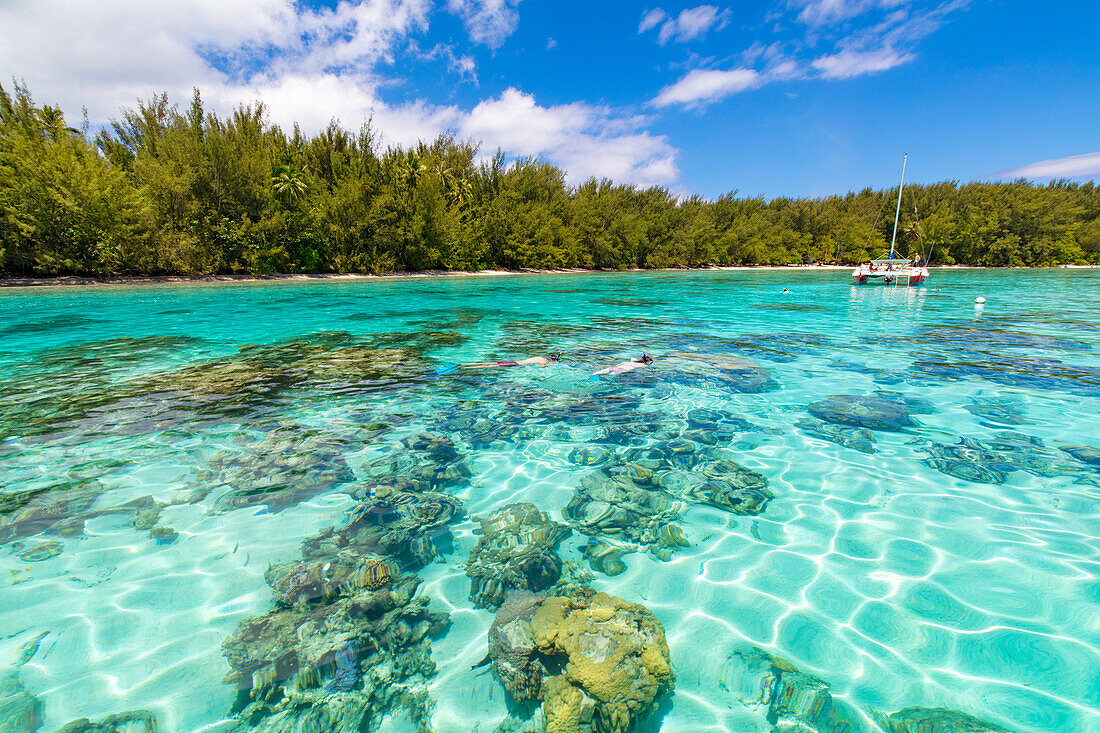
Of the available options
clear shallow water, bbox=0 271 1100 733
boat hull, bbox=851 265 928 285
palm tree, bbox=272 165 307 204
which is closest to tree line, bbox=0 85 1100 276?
palm tree, bbox=272 165 307 204

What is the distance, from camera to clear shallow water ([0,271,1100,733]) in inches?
88.5

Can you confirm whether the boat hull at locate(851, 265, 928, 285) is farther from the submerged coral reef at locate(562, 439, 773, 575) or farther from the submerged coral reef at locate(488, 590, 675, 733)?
the submerged coral reef at locate(488, 590, 675, 733)

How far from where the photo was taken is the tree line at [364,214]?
2403 cm

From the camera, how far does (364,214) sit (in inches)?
1342

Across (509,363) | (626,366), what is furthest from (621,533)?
(509,363)

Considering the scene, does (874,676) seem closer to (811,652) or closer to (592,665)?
(811,652)

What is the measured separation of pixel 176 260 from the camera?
26.8 metres

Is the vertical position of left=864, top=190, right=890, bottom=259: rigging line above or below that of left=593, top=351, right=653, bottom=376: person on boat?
above

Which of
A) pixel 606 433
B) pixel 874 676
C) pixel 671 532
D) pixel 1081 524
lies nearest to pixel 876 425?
pixel 1081 524

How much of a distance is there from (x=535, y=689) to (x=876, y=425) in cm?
515

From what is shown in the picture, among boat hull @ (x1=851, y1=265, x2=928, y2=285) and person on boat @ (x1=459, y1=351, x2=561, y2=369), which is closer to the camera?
person on boat @ (x1=459, y1=351, x2=561, y2=369)

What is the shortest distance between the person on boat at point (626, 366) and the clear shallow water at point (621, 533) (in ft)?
1.12

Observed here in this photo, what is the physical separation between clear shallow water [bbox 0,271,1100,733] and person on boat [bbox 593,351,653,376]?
1.12 feet

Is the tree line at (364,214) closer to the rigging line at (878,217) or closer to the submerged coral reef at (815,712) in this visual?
the rigging line at (878,217)
